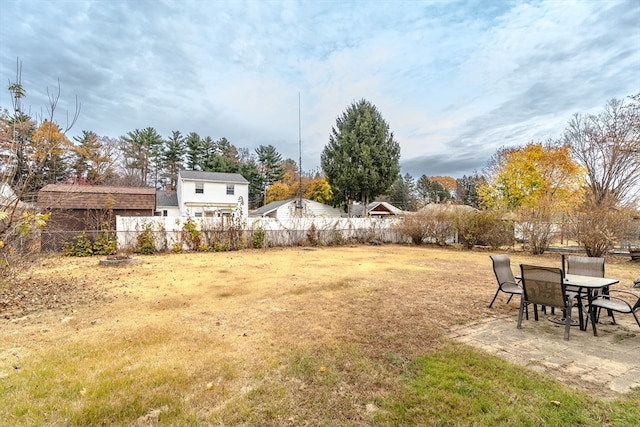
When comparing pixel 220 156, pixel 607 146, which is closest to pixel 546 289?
pixel 607 146

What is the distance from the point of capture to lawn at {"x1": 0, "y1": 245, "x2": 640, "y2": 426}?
2.31 metres

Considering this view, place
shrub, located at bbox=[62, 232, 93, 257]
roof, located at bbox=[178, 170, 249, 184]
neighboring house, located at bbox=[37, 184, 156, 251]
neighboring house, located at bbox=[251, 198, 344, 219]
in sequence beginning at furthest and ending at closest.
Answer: neighboring house, located at bbox=[251, 198, 344, 219]
roof, located at bbox=[178, 170, 249, 184]
neighboring house, located at bbox=[37, 184, 156, 251]
shrub, located at bbox=[62, 232, 93, 257]

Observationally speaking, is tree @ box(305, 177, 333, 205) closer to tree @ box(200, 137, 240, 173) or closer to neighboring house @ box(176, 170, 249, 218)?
neighboring house @ box(176, 170, 249, 218)

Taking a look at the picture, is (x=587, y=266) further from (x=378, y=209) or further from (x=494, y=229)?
(x=378, y=209)

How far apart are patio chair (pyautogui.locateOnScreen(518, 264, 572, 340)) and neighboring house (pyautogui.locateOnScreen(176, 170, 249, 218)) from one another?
22285 mm

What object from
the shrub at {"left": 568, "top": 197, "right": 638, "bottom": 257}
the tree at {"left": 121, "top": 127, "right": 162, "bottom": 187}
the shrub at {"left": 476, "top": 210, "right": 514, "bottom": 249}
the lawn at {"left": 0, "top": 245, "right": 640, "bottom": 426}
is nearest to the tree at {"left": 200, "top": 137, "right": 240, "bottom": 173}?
the tree at {"left": 121, "top": 127, "right": 162, "bottom": 187}

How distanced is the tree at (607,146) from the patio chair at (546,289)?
16300 millimetres

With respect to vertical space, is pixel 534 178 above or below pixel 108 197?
above

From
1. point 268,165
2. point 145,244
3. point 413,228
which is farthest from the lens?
point 268,165

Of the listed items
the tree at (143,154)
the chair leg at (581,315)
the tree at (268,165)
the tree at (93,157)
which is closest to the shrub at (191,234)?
the chair leg at (581,315)

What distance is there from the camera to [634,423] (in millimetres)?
2135

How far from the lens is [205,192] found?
1023 inches

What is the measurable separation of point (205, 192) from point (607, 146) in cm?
2886

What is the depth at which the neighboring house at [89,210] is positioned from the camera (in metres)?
11.8
